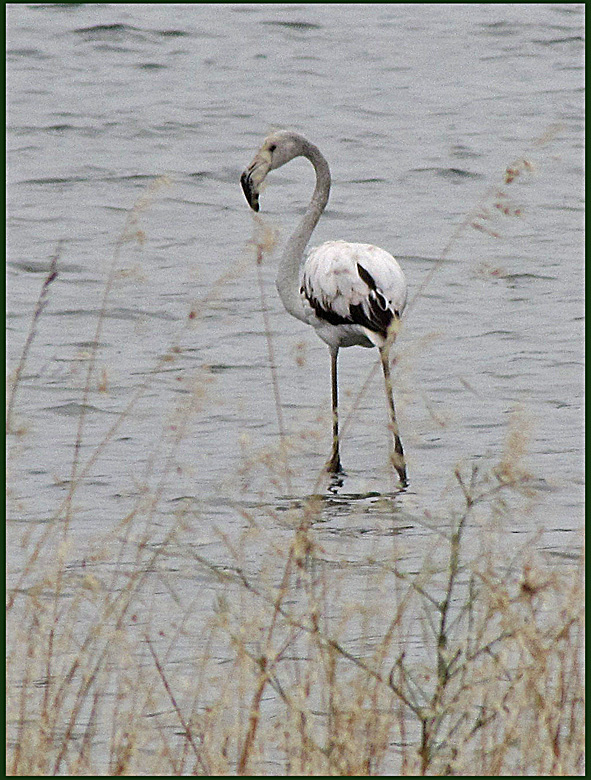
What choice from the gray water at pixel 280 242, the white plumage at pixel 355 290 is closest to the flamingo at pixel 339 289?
the white plumage at pixel 355 290

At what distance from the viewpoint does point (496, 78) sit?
66.0ft

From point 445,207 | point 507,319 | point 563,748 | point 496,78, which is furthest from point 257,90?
point 563,748

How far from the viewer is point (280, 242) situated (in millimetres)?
12500

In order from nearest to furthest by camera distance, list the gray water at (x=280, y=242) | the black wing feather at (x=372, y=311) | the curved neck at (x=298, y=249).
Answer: the gray water at (x=280, y=242), the black wing feather at (x=372, y=311), the curved neck at (x=298, y=249)

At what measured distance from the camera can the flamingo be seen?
8023mm

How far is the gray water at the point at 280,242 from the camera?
7.34 meters

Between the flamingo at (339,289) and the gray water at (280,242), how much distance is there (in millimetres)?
344

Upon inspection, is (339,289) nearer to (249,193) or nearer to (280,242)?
(249,193)

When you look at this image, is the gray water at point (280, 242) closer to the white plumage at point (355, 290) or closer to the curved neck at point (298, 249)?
the white plumage at point (355, 290)

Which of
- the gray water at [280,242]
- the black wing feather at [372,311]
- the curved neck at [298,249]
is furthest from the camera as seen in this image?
the curved neck at [298,249]

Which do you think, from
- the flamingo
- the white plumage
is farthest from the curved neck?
the white plumage

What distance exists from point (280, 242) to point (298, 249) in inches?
136

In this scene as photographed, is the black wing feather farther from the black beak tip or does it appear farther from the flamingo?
the black beak tip

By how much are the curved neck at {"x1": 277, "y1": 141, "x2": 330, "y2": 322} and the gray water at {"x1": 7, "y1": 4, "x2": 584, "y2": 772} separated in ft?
2.30
